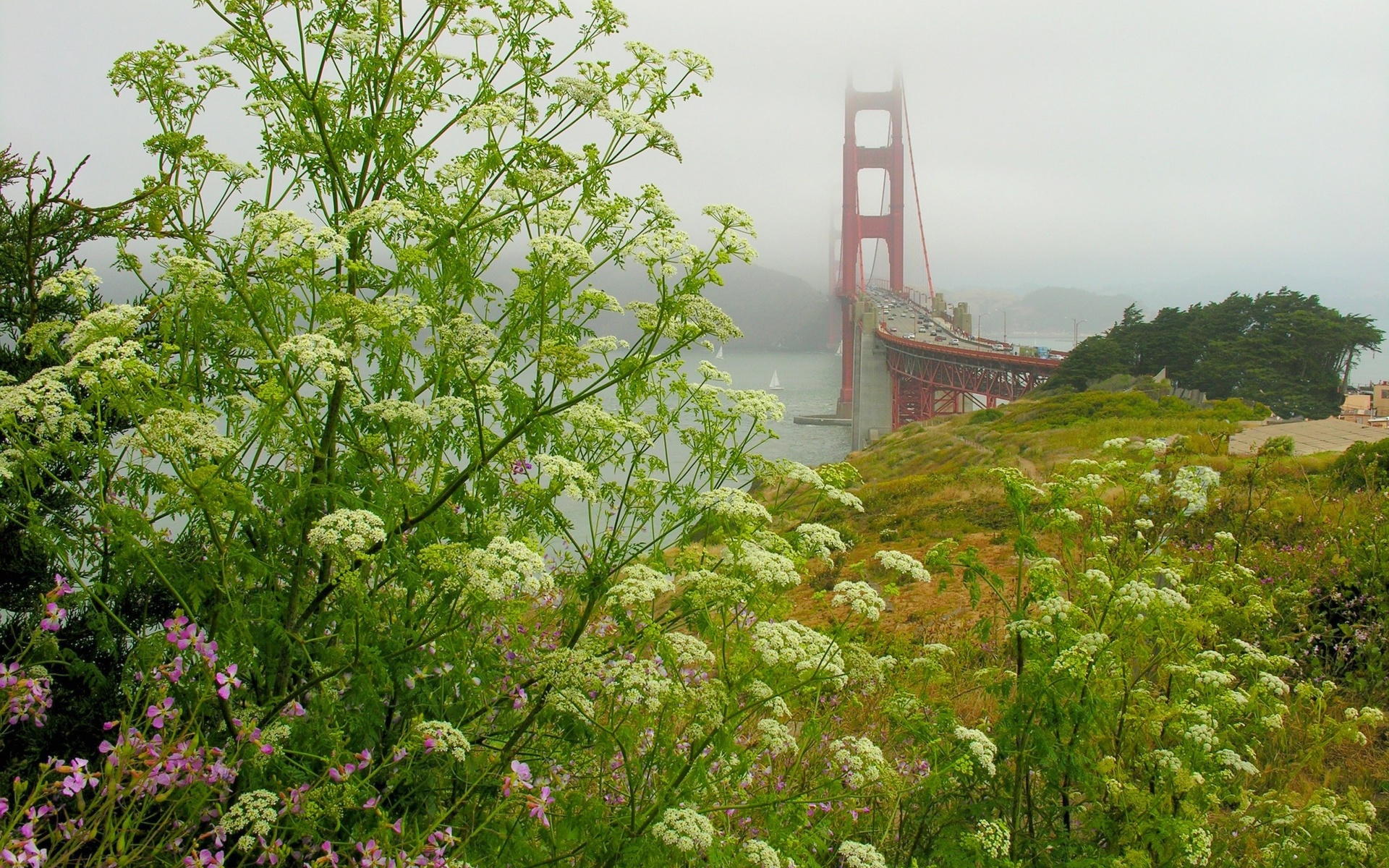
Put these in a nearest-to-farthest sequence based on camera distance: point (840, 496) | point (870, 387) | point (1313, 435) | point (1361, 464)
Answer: point (840, 496)
point (1361, 464)
point (1313, 435)
point (870, 387)

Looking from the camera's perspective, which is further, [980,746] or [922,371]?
[922,371]

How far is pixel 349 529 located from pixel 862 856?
194 cm

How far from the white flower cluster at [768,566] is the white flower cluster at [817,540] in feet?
0.60

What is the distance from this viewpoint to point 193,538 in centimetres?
322

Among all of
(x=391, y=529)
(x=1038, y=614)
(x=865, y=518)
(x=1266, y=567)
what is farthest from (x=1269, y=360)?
(x=391, y=529)

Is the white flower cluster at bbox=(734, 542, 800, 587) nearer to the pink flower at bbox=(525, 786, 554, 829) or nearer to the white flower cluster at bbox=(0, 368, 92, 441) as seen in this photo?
the pink flower at bbox=(525, 786, 554, 829)

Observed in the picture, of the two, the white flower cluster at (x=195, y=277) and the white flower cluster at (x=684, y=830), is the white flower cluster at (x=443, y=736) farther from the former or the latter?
the white flower cluster at (x=195, y=277)

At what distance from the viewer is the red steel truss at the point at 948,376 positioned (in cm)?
4178

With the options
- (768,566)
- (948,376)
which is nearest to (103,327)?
(768,566)

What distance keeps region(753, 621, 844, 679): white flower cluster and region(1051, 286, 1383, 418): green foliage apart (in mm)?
36542

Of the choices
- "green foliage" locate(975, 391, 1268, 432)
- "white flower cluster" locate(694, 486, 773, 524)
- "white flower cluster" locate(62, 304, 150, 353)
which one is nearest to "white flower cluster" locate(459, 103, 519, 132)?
"white flower cluster" locate(62, 304, 150, 353)

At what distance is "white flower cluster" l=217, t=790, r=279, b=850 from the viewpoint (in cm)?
234

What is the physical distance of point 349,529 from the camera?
8.32 ft

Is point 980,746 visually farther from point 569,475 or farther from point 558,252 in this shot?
point 558,252
